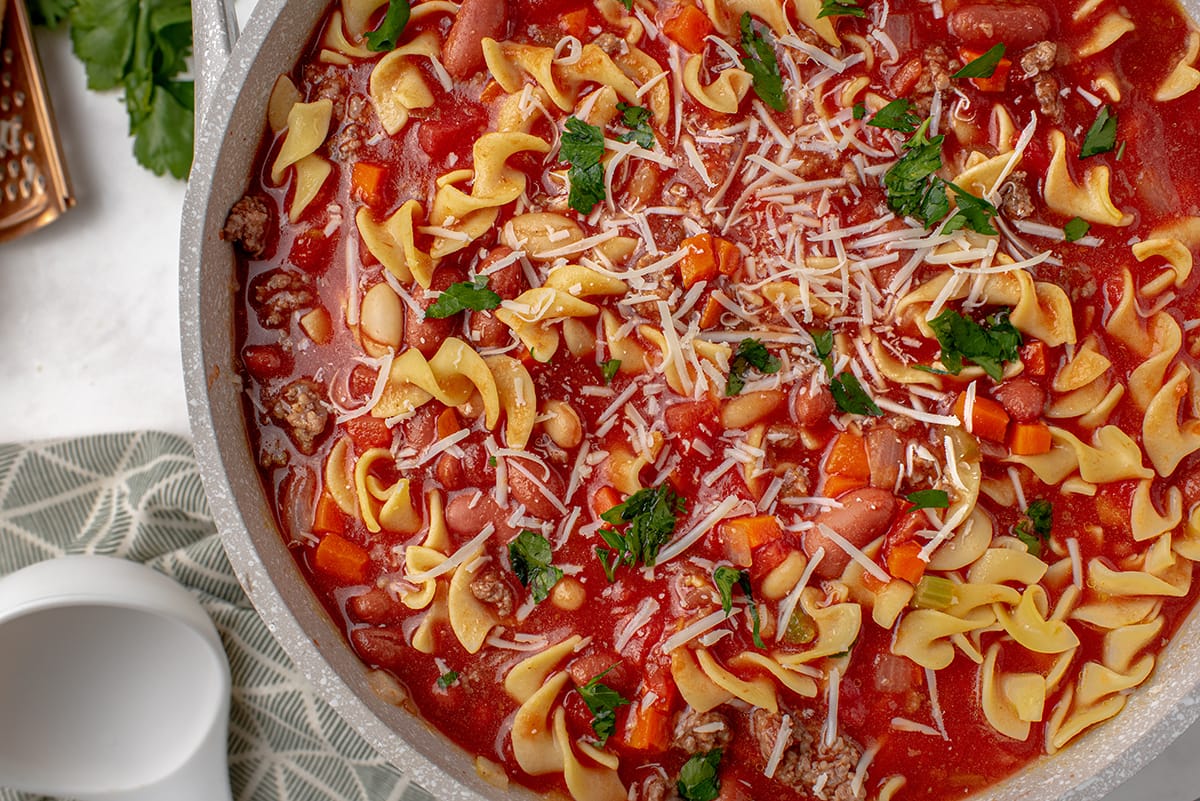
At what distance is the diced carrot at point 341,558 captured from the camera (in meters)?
4.25


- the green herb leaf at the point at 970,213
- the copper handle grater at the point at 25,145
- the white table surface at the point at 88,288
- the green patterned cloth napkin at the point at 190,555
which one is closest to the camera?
the green herb leaf at the point at 970,213

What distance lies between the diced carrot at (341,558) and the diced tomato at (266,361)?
0.62 metres

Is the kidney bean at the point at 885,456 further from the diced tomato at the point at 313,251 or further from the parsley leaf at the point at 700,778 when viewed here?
the diced tomato at the point at 313,251

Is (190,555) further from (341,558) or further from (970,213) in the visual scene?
(970,213)

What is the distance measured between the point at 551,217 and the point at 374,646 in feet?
5.48

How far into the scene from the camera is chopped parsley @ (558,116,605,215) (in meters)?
4.06

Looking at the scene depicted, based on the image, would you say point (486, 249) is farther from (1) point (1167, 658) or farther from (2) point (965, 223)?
(1) point (1167, 658)

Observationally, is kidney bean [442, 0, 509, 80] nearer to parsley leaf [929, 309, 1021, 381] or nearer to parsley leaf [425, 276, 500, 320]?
parsley leaf [425, 276, 500, 320]

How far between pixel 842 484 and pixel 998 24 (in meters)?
1.69

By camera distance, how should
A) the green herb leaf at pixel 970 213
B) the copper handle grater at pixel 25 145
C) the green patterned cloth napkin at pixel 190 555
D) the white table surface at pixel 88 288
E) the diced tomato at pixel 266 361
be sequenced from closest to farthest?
the green herb leaf at pixel 970 213, the diced tomato at pixel 266 361, the green patterned cloth napkin at pixel 190 555, the copper handle grater at pixel 25 145, the white table surface at pixel 88 288

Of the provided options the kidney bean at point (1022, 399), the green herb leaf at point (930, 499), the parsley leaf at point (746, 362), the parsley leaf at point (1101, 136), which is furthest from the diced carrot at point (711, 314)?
the parsley leaf at point (1101, 136)

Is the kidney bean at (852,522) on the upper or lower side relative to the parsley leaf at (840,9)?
lower

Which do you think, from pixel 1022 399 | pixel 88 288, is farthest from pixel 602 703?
pixel 88 288

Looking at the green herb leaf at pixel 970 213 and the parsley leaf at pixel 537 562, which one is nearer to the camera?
the green herb leaf at pixel 970 213
